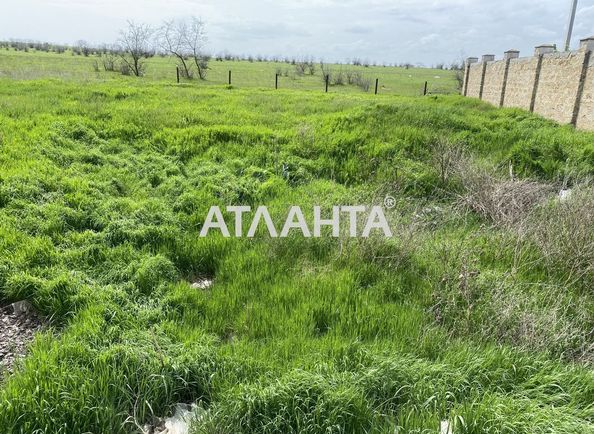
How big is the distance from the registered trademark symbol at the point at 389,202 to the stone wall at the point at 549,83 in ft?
22.8

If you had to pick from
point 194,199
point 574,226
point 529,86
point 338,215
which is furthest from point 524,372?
point 529,86

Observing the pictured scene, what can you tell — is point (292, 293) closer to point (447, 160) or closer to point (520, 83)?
point (447, 160)

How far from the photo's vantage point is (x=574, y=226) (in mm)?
4215

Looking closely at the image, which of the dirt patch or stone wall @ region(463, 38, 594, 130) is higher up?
stone wall @ region(463, 38, 594, 130)

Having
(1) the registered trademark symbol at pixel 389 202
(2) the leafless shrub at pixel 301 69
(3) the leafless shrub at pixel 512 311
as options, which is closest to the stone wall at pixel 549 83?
(1) the registered trademark symbol at pixel 389 202

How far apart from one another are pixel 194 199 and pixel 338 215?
2.05m

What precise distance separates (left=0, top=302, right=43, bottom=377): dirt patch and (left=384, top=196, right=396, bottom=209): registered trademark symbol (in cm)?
432

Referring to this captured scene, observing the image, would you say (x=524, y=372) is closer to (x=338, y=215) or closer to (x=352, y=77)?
(x=338, y=215)

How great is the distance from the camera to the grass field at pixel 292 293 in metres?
2.43

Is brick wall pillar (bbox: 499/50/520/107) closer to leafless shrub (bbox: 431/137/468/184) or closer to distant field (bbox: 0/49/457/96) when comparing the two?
leafless shrub (bbox: 431/137/468/184)

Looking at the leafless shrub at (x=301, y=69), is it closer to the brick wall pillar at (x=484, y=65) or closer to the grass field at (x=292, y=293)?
the brick wall pillar at (x=484, y=65)

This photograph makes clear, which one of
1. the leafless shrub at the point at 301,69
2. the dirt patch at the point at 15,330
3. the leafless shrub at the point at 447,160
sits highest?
the leafless shrub at the point at 301,69

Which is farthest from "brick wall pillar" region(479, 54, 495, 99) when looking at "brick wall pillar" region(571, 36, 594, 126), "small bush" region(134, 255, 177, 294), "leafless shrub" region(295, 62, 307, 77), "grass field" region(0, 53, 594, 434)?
"leafless shrub" region(295, 62, 307, 77)

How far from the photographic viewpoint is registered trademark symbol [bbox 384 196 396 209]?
587cm
